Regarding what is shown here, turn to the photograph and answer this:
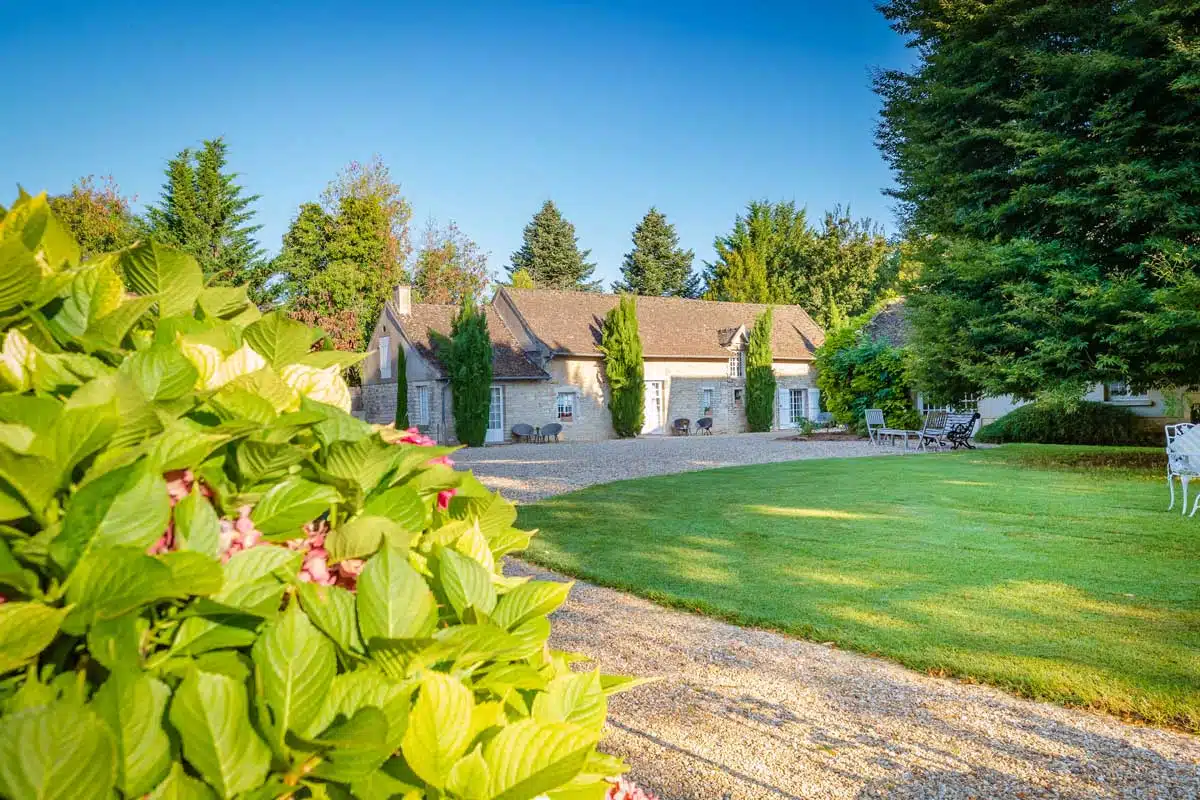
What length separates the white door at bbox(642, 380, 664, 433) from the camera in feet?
105

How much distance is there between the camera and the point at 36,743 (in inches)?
27.5

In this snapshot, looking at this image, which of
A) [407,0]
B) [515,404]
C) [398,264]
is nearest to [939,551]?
[407,0]

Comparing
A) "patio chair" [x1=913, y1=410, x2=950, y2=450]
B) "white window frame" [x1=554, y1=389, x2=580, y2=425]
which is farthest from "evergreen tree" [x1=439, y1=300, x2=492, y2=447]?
"patio chair" [x1=913, y1=410, x2=950, y2=450]

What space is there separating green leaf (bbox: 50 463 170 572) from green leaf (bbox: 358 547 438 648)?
254mm

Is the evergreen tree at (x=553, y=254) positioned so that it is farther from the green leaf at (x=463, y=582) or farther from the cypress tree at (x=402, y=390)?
the green leaf at (x=463, y=582)

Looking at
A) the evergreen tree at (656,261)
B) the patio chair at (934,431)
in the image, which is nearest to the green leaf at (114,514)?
the patio chair at (934,431)

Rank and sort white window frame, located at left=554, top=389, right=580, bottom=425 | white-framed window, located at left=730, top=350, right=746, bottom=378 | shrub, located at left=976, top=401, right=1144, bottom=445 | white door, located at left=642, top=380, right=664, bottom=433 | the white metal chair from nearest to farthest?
the white metal chair → shrub, located at left=976, top=401, right=1144, bottom=445 → white window frame, located at left=554, top=389, right=580, bottom=425 → white door, located at left=642, top=380, right=664, bottom=433 → white-framed window, located at left=730, top=350, right=746, bottom=378

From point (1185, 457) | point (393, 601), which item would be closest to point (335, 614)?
point (393, 601)

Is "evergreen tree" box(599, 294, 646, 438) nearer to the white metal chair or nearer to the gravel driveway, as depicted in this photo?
the white metal chair

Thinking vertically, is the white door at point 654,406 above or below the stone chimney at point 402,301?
below

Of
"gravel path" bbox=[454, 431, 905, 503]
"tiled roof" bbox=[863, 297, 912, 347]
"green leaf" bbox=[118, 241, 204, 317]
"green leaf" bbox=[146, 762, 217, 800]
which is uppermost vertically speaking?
"tiled roof" bbox=[863, 297, 912, 347]

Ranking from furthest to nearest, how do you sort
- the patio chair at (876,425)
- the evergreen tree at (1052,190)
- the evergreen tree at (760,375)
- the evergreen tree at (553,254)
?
the evergreen tree at (553,254) → the evergreen tree at (760,375) → the patio chair at (876,425) → the evergreen tree at (1052,190)

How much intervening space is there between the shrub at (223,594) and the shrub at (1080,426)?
24.3 m

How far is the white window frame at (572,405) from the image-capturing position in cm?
2981
